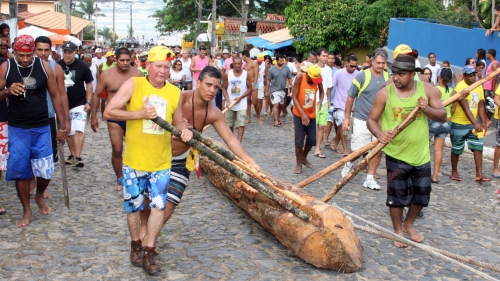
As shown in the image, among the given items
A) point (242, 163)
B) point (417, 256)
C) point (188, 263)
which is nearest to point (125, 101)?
point (242, 163)

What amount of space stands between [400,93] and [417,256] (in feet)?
5.44

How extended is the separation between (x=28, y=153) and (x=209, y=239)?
2.16 meters

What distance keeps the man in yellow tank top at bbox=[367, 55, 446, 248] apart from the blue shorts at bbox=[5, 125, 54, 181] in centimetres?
353

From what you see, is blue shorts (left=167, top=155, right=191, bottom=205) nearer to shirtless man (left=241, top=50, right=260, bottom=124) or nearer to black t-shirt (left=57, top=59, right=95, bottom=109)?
black t-shirt (left=57, top=59, right=95, bottom=109)

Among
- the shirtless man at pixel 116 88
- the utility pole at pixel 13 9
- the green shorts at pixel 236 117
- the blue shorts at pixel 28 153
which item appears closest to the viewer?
the blue shorts at pixel 28 153

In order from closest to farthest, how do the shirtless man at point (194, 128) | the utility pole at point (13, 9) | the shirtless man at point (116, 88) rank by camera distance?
the shirtless man at point (194, 128) < the shirtless man at point (116, 88) < the utility pole at point (13, 9)

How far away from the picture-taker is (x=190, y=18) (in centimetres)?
5847

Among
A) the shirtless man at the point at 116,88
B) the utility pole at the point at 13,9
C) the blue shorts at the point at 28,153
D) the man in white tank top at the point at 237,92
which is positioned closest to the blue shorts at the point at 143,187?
the blue shorts at the point at 28,153

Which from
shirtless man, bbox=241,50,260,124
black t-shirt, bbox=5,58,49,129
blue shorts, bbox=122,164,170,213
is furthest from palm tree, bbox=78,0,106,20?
blue shorts, bbox=122,164,170,213

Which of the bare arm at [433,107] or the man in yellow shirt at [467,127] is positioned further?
the man in yellow shirt at [467,127]

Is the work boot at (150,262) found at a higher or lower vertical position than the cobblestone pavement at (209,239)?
higher

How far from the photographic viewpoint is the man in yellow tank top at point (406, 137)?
6238mm

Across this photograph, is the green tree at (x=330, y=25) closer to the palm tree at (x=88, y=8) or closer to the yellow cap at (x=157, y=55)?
the yellow cap at (x=157, y=55)

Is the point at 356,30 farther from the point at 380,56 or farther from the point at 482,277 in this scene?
the point at 482,277
